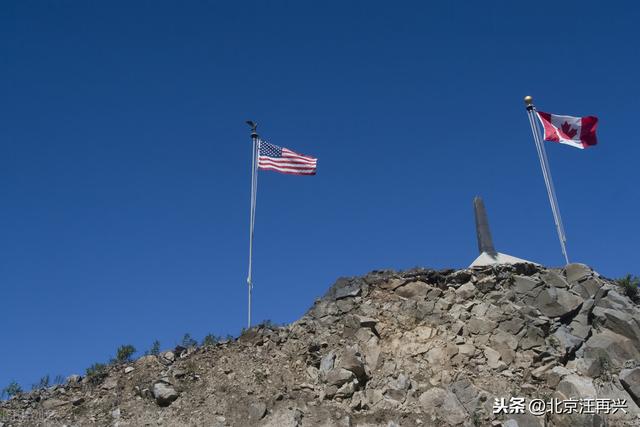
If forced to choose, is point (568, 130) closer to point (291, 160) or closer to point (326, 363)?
point (291, 160)

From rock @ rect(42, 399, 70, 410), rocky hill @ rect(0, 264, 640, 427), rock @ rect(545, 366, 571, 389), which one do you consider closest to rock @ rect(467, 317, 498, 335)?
rocky hill @ rect(0, 264, 640, 427)

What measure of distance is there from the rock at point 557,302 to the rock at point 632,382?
2.71 metres

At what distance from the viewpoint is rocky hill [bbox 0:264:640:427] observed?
1669cm

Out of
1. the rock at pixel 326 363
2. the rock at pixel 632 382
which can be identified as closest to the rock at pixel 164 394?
the rock at pixel 326 363

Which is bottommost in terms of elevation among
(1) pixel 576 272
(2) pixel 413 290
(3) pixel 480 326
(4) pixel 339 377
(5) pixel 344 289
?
(4) pixel 339 377

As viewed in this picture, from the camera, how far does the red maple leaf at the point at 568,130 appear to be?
2252 centimetres

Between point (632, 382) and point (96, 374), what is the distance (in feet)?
51.9

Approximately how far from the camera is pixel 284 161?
2286cm

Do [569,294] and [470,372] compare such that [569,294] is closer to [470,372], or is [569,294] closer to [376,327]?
[470,372]

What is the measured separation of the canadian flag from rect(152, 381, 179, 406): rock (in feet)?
52.9

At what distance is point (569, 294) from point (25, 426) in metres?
17.1

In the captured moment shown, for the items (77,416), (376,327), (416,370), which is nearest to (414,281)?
(376,327)

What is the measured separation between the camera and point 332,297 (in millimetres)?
20781

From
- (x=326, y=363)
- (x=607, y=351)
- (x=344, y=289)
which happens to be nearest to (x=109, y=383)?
(x=326, y=363)
